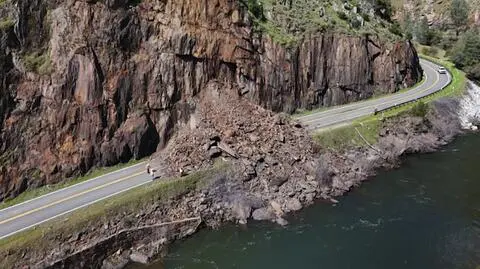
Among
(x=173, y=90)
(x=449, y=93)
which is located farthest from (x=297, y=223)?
(x=449, y=93)

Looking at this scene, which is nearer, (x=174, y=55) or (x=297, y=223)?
(x=297, y=223)

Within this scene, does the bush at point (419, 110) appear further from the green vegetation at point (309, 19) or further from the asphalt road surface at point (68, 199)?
the asphalt road surface at point (68, 199)

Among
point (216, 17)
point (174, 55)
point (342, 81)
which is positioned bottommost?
point (342, 81)

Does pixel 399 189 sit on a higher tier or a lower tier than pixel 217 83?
lower

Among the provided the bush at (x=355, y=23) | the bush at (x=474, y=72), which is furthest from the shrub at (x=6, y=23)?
the bush at (x=474, y=72)

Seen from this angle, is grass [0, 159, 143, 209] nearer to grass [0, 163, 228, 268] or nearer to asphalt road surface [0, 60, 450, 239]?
asphalt road surface [0, 60, 450, 239]

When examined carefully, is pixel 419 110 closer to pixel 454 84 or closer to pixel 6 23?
pixel 454 84

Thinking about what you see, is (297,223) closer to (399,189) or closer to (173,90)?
(399,189)
